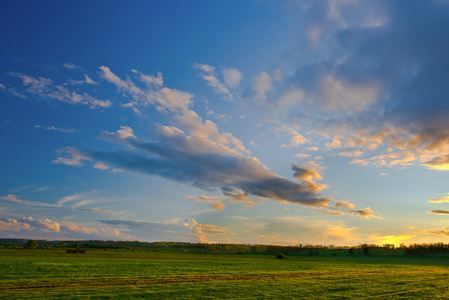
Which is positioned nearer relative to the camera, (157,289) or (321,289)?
(157,289)

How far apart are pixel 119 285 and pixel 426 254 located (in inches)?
6113

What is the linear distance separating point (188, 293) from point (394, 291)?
57.7 feet

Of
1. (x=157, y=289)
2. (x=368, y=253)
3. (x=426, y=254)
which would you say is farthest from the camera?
(x=368, y=253)

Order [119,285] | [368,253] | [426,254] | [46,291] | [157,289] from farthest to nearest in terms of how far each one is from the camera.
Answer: [368,253] → [426,254] → [119,285] → [157,289] → [46,291]

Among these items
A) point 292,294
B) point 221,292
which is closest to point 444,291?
point 292,294

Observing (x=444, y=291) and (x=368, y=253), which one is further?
(x=368, y=253)

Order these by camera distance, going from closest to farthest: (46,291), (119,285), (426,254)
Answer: (46,291)
(119,285)
(426,254)

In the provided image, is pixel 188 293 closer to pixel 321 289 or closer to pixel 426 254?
pixel 321 289

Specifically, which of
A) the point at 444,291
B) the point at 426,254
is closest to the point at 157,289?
the point at 444,291

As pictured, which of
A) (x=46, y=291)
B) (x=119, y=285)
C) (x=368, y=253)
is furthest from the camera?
(x=368, y=253)

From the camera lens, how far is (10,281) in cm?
2669

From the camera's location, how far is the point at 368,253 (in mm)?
153625

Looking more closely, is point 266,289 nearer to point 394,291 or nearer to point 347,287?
point 347,287

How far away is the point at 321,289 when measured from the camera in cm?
2659
